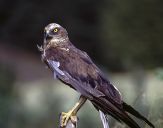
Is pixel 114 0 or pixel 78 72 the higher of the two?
pixel 114 0

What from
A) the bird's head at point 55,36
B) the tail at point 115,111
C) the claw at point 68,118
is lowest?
the claw at point 68,118

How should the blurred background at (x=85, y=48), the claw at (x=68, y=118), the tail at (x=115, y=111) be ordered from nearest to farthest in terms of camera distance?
1. the tail at (x=115, y=111)
2. the claw at (x=68, y=118)
3. the blurred background at (x=85, y=48)

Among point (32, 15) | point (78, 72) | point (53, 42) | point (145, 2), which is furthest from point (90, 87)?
point (32, 15)

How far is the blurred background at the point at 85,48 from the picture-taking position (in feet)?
50.3

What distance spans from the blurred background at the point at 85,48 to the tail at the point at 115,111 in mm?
964

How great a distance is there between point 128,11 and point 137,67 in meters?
2.22

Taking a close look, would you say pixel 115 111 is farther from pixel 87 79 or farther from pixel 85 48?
pixel 85 48

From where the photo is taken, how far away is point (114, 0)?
25844 mm

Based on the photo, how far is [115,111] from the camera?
6867mm

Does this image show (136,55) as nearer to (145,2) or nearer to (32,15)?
(145,2)

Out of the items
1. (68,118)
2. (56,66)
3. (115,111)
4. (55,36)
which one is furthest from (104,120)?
(55,36)

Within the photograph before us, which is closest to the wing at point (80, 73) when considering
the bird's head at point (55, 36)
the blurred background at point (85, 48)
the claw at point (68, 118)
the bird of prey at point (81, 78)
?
the bird of prey at point (81, 78)

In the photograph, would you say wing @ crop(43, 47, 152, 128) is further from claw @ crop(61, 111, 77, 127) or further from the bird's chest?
claw @ crop(61, 111, 77, 127)

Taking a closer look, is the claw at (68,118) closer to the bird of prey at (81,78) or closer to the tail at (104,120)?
the bird of prey at (81,78)
